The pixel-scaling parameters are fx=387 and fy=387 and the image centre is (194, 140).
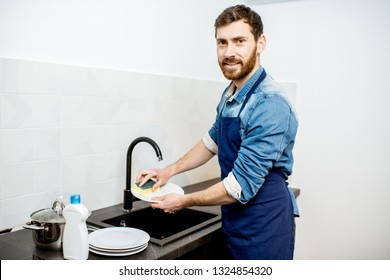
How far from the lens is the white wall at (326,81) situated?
2078 millimetres

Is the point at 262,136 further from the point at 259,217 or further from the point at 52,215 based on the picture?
the point at 52,215

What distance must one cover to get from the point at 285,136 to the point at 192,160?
54 centimetres

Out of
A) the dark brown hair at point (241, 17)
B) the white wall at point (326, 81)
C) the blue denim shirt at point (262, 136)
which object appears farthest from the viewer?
the white wall at point (326, 81)

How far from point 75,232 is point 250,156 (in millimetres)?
602

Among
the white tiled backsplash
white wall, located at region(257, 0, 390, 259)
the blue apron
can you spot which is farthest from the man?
white wall, located at region(257, 0, 390, 259)

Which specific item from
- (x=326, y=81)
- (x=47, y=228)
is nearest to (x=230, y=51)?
(x=47, y=228)

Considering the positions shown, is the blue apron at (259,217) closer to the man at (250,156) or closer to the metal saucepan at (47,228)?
the man at (250,156)

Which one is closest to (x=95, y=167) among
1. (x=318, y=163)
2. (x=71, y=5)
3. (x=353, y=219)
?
(x=71, y=5)

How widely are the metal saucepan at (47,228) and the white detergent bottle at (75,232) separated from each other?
62 millimetres

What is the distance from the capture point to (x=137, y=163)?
1.89m

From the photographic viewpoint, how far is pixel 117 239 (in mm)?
1316

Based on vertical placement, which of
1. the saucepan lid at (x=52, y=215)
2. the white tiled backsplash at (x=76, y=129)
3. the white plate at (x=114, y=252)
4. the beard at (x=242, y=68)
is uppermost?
the beard at (x=242, y=68)

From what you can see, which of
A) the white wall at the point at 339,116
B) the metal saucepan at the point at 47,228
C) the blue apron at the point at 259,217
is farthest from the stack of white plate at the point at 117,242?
the white wall at the point at 339,116

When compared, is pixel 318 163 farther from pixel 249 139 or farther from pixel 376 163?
pixel 249 139
